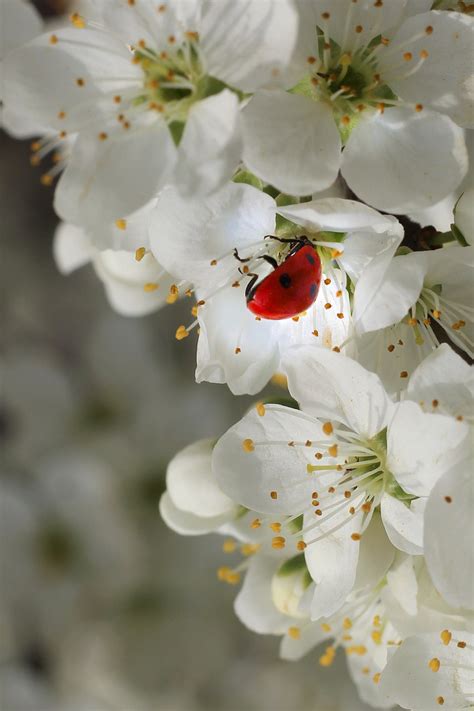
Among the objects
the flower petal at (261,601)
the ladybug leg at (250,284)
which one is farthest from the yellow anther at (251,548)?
the ladybug leg at (250,284)

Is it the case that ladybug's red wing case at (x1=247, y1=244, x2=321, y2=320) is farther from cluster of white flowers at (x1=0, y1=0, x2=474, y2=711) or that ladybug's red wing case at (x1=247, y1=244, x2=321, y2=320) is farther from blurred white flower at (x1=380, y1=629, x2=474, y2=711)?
blurred white flower at (x1=380, y1=629, x2=474, y2=711)

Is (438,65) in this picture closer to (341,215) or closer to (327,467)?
(341,215)

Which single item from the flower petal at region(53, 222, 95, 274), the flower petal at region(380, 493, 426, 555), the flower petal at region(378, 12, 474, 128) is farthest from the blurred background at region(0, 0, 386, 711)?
the flower petal at region(378, 12, 474, 128)

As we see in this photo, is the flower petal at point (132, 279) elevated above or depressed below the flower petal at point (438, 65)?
below

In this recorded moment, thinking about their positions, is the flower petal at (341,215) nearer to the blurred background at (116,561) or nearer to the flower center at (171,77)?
the flower center at (171,77)

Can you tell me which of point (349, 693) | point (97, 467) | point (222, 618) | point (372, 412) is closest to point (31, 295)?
point (97, 467)

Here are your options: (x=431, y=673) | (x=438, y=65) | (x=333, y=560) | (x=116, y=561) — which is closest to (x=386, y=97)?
(x=438, y=65)

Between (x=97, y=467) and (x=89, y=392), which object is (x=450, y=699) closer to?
(x=97, y=467)

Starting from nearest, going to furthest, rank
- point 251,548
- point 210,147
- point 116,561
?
point 210,147, point 251,548, point 116,561
